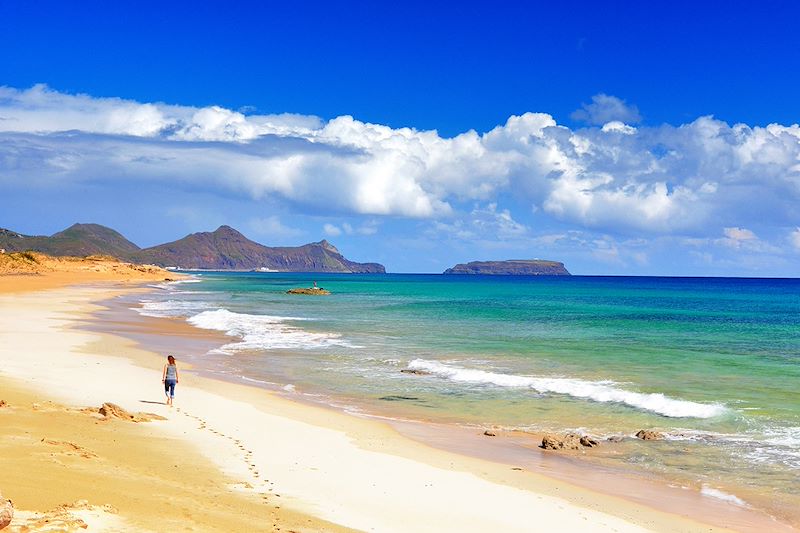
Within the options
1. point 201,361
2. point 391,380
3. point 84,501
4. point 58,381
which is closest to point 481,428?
point 391,380

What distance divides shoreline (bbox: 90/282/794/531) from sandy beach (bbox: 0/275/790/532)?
0.25m

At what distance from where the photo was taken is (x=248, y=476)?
11.9 m

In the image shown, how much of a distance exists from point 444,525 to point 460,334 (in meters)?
33.5

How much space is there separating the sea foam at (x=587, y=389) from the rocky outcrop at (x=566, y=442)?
4.70 meters

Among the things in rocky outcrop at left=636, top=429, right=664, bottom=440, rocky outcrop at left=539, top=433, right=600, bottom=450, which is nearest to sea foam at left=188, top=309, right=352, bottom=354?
rocky outcrop at left=539, top=433, right=600, bottom=450

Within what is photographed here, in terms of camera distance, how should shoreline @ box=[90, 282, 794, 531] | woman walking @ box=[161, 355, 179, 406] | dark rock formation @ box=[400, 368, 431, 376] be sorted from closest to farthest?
1. shoreline @ box=[90, 282, 794, 531]
2. woman walking @ box=[161, 355, 179, 406]
3. dark rock formation @ box=[400, 368, 431, 376]

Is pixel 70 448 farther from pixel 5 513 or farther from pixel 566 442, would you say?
pixel 566 442

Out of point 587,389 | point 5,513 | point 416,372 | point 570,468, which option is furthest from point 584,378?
point 5,513

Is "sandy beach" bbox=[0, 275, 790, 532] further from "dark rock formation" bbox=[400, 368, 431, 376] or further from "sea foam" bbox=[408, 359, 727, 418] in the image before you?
"dark rock formation" bbox=[400, 368, 431, 376]

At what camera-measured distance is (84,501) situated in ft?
29.7

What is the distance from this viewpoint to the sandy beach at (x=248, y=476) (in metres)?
9.41

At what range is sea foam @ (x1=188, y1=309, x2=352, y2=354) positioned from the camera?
3588 cm

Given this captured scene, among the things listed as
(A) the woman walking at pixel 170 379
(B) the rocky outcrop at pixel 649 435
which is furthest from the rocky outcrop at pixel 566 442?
(A) the woman walking at pixel 170 379

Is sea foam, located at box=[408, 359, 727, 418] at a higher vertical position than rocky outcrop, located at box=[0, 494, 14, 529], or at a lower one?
lower
